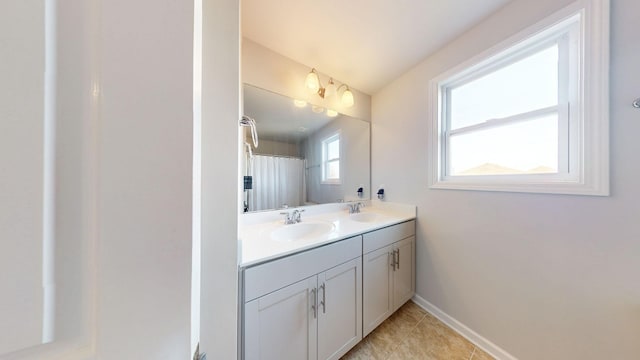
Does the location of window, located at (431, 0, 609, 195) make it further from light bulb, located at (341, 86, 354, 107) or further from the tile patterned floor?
the tile patterned floor

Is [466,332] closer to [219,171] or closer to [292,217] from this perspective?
[292,217]

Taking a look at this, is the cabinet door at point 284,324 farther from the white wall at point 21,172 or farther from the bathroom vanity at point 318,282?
the white wall at point 21,172

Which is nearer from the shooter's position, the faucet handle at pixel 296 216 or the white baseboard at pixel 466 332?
the white baseboard at pixel 466 332

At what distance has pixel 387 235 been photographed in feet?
5.11

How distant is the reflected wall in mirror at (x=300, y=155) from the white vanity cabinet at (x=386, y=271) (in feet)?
2.22

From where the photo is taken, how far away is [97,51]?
23 cm

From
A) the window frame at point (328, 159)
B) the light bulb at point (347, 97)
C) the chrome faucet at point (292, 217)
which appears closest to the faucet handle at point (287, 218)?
the chrome faucet at point (292, 217)

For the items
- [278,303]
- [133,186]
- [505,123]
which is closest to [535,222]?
[505,123]

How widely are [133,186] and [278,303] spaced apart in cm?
93

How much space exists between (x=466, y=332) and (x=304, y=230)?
4.55ft

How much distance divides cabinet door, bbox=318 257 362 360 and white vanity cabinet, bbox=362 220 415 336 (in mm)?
76

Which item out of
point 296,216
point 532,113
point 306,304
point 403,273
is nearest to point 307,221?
point 296,216

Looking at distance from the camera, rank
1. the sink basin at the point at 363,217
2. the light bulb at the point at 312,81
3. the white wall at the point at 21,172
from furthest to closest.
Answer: the sink basin at the point at 363,217 → the light bulb at the point at 312,81 → the white wall at the point at 21,172

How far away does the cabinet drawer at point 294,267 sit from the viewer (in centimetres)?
90
